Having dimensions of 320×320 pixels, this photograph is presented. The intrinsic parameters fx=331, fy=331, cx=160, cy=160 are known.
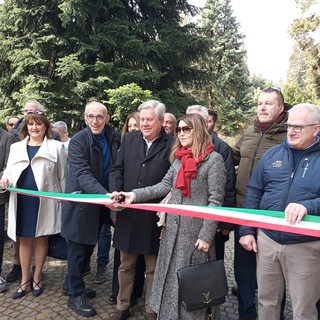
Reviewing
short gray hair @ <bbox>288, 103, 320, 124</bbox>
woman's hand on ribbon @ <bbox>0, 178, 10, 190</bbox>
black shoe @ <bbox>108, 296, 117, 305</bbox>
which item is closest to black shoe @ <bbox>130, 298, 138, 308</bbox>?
black shoe @ <bbox>108, 296, 117, 305</bbox>

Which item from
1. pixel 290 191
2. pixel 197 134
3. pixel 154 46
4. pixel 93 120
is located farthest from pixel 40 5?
pixel 290 191

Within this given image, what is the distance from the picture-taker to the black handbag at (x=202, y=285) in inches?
107

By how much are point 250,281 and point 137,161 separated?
175 centimetres

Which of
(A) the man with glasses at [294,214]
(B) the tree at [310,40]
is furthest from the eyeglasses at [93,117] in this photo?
(B) the tree at [310,40]

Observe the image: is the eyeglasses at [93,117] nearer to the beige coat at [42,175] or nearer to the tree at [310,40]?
the beige coat at [42,175]

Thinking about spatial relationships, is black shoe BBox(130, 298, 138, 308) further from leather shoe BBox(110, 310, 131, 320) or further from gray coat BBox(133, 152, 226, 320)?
gray coat BBox(133, 152, 226, 320)

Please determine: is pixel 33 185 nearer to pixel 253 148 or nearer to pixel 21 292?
pixel 21 292

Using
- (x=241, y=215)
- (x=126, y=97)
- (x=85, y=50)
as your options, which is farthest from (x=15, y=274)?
(x=85, y=50)

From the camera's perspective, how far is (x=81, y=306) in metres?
3.67

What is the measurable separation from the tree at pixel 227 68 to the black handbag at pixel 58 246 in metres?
22.6

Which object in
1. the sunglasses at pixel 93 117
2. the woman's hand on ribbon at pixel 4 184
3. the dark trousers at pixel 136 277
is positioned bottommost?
the dark trousers at pixel 136 277

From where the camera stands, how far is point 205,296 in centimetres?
274

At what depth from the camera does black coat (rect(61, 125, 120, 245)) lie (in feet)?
11.6

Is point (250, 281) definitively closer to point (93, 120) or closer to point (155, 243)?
point (155, 243)
